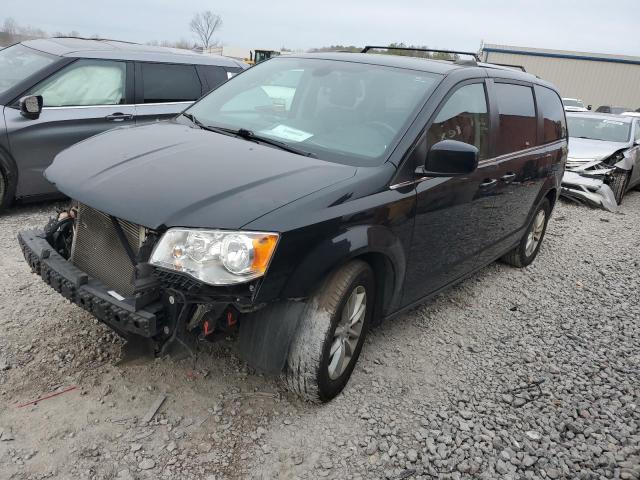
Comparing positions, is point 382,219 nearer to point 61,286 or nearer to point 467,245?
point 467,245

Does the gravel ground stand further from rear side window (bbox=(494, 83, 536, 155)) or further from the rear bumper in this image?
rear side window (bbox=(494, 83, 536, 155))

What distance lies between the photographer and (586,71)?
3869cm

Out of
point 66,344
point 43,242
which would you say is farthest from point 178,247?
point 66,344

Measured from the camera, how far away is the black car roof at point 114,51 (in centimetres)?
559

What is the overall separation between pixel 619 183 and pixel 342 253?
8226 millimetres

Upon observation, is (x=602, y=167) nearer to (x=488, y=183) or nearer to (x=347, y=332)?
(x=488, y=183)

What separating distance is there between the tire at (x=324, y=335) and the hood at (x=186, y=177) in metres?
0.49

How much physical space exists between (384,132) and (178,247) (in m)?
1.40

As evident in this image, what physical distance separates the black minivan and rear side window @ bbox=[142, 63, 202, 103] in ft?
7.93

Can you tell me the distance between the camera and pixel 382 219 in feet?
9.04

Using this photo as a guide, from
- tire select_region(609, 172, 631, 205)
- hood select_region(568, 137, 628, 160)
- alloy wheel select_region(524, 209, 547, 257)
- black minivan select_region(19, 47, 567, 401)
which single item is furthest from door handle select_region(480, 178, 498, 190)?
tire select_region(609, 172, 631, 205)

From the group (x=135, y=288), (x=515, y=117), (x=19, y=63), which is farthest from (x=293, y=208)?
(x=19, y=63)

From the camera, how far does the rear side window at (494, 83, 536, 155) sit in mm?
3928

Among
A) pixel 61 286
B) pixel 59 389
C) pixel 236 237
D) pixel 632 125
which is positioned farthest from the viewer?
pixel 632 125
